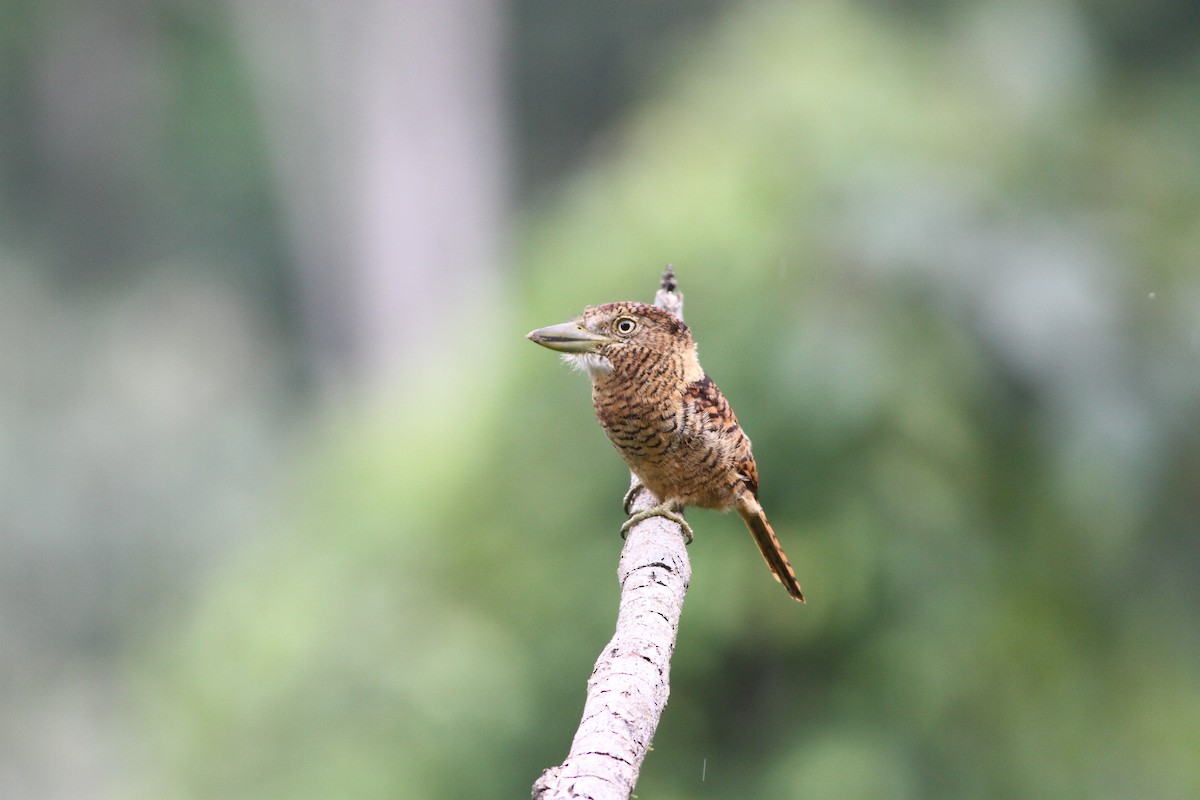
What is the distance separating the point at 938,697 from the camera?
3961 mm

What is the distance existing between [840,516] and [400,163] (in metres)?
11.3

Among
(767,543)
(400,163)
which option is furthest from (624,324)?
(400,163)

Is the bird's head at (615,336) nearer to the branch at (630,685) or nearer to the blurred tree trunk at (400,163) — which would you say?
the branch at (630,685)

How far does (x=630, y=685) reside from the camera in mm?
2008

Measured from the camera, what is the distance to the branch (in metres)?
1.70

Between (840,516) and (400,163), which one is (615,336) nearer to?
(840,516)

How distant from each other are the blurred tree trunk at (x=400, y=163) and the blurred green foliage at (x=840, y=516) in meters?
8.73

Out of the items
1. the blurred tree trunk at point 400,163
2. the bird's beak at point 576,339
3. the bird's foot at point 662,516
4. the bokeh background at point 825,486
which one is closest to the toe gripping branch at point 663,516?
the bird's foot at point 662,516

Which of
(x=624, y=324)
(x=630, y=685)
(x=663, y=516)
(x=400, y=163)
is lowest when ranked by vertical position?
(x=630, y=685)

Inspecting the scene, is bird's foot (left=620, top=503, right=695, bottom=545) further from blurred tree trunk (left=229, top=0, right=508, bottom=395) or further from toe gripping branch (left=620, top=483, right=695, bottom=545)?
blurred tree trunk (left=229, top=0, right=508, bottom=395)

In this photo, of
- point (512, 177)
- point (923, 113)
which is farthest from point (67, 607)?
point (923, 113)

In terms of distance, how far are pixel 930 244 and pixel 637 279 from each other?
0.94 m

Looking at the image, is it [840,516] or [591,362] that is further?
[840,516]

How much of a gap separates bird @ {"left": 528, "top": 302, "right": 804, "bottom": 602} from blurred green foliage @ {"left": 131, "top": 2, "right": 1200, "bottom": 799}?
2.27ft
